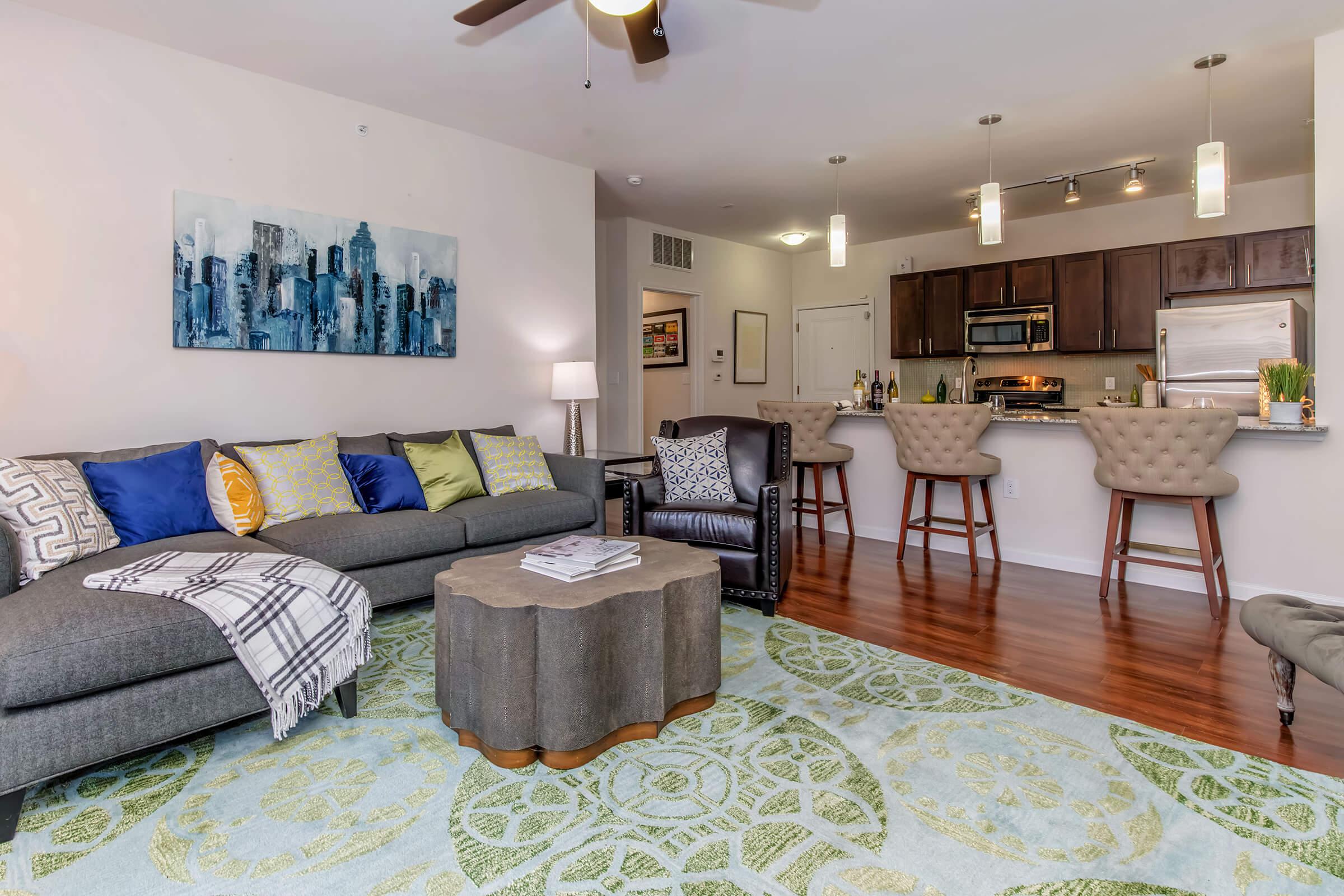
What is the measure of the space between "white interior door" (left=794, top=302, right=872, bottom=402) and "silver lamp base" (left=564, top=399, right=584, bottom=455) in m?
3.89

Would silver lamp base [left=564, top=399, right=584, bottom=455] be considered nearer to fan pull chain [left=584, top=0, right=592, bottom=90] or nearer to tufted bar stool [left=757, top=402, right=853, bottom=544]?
tufted bar stool [left=757, top=402, right=853, bottom=544]

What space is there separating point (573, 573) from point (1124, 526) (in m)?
3.14

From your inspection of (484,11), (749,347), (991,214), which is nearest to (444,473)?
(484,11)

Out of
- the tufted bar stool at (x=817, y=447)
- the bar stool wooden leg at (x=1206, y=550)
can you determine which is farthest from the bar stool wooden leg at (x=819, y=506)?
the bar stool wooden leg at (x=1206, y=550)

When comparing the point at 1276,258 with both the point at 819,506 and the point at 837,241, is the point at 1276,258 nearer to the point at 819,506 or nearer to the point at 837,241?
the point at 837,241

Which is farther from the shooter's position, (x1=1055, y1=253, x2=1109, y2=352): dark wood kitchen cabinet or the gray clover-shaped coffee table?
(x1=1055, y1=253, x2=1109, y2=352): dark wood kitchen cabinet

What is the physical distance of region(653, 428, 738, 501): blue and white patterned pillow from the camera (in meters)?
3.65

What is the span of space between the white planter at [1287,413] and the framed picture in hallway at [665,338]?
4.82m

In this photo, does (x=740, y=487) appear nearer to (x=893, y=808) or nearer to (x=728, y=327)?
(x=893, y=808)

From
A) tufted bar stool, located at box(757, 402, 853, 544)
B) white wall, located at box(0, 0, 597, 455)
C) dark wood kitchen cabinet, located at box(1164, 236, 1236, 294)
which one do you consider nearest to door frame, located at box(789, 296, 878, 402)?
dark wood kitchen cabinet, located at box(1164, 236, 1236, 294)

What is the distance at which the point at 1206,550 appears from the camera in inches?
130

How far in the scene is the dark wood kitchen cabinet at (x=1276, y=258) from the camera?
4.96 meters

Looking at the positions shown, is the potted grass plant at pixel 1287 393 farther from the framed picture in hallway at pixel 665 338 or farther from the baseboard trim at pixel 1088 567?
the framed picture in hallway at pixel 665 338

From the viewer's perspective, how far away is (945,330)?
6723mm
